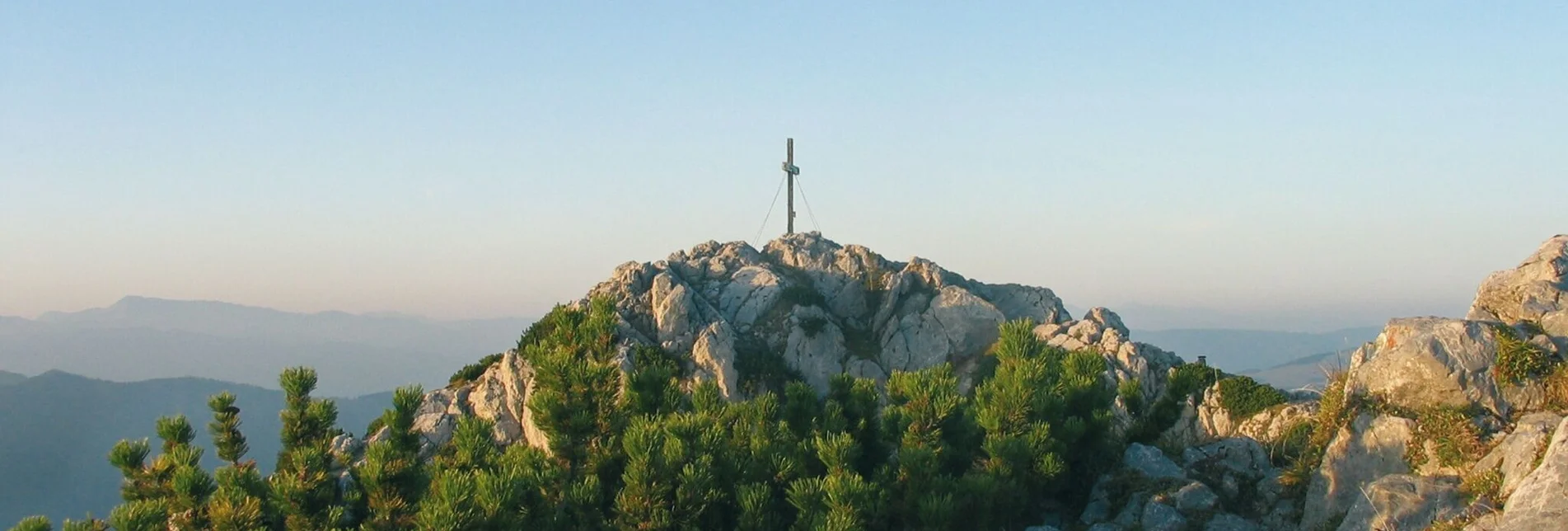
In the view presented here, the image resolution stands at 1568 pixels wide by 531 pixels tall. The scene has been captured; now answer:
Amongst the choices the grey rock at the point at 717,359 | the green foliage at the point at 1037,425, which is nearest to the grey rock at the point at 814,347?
the grey rock at the point at 717,359

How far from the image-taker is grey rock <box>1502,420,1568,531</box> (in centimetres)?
921

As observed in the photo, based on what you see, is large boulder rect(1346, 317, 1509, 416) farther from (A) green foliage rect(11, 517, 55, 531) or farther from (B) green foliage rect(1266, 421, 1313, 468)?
(A) green foliage rect(11, 517, 55, 531)

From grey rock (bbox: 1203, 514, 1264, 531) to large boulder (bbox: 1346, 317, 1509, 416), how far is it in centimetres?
247

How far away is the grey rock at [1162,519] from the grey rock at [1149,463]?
1089mm

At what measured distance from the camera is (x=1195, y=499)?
14.5 metres

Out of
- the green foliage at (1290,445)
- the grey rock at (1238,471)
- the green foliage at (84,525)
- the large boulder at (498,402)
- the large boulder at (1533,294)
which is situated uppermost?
the large boulder at (1533,294)

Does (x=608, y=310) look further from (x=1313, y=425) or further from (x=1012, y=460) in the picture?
(x=1313, y=425)

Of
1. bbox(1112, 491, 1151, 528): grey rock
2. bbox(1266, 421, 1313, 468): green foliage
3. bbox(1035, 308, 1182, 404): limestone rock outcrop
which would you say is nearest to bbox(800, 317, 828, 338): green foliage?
bbox(1035, 308, 1182, 404): limestone rock outcrop

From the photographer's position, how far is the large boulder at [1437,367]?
13406 millimetres

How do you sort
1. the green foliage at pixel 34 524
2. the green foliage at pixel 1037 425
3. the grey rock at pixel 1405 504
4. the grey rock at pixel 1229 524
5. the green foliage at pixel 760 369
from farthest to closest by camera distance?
the green foliage at pixel 760 369 < the grey rock at pixel 1229 524 < the green foliage at pixel 1037 425 < the grey rock at pixel 1405 504 < the green foliage at pixel 34 524

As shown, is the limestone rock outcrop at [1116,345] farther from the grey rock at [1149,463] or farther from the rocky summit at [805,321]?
the grey rock at [1149,463]

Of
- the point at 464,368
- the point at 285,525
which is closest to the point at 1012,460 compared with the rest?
the point at 285,525

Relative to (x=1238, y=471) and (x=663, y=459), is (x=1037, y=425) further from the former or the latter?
(x=663, y=459)

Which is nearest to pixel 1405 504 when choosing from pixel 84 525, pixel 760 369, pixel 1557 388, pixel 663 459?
pixel 1557 388
